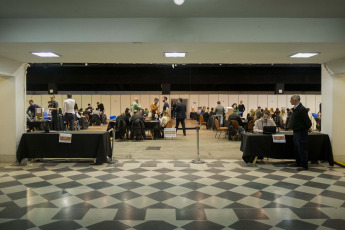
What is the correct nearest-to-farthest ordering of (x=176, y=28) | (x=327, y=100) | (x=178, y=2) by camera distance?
(x=178, y=2), (x=176, y=28), (x=327, y=100)

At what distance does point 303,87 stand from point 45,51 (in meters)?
18.6

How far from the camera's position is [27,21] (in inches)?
174

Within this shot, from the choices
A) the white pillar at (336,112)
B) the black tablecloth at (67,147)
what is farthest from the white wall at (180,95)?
the black tablecloth at (67,147)

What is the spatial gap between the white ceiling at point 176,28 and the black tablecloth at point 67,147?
1.65 meters

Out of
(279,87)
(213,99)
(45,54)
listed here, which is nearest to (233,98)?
(213,99)

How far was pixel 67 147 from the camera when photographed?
18.6ft

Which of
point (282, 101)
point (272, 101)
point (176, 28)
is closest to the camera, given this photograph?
point (176, 28)

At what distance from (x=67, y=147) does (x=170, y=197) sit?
9.35 ft

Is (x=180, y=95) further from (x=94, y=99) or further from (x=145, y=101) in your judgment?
(x=94, y=99)

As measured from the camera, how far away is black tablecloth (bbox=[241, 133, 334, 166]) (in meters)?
5.56

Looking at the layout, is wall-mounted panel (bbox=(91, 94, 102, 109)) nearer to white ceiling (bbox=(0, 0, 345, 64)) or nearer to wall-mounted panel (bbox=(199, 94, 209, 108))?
wall-mounted panel (bbox=(199, 94, 209, 108))

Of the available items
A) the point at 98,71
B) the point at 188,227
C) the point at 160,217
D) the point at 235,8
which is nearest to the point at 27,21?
the point at 235,8

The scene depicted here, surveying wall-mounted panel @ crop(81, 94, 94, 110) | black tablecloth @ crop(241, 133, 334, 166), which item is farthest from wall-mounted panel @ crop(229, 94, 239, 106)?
black tablecloth @ crop(241, 133, 334, 166)

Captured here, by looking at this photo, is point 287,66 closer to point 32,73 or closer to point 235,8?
point 235,8
